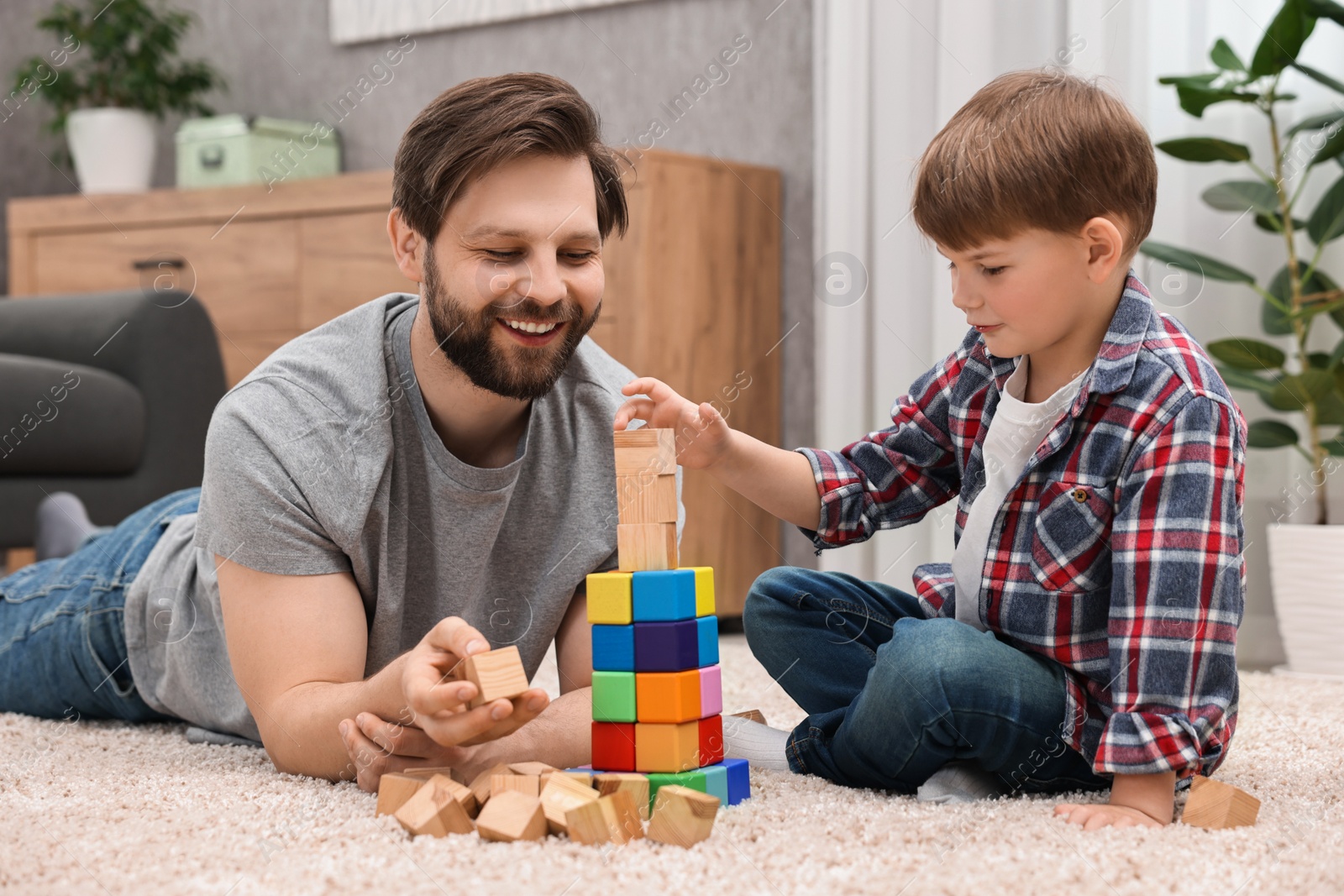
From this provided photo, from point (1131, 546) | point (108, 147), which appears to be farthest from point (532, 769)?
point (108, 147)

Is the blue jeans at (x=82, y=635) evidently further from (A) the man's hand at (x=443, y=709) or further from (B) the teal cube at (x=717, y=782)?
(B) the teal cube at (x=717, y=782)

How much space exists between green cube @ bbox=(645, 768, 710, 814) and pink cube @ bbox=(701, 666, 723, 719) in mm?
48

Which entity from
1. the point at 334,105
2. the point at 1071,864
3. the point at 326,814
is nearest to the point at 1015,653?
the point at 1071,864

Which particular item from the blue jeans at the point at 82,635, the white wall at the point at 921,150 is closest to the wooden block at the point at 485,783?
the blue jeans at the point at 82,635

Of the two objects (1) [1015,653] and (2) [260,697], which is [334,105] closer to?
(2) [260,697]

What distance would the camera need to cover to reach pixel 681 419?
109cm

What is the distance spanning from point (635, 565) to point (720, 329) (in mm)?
1500

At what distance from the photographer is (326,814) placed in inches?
38.3

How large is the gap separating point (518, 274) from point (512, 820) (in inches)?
18.2

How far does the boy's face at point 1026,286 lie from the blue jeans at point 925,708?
0.77ft

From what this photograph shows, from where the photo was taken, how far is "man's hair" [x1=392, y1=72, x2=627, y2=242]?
3.67 ft

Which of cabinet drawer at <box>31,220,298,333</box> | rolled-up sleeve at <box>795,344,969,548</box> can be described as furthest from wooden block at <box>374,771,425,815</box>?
→ cabinet drawer at <box>31,220,298,333</box>

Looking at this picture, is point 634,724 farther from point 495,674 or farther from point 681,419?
point 681,419

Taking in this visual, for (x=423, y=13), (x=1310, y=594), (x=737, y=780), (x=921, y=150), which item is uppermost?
(x=423, y=13)
